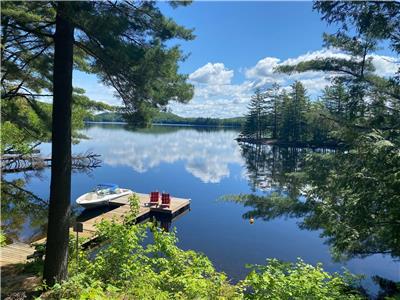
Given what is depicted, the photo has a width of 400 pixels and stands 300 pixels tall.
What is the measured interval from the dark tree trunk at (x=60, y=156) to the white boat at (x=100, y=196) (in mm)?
12170

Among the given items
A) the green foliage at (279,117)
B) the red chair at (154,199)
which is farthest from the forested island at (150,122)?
the green foliage at (279,117)

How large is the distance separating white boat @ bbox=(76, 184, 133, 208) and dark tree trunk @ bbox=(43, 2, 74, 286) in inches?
479

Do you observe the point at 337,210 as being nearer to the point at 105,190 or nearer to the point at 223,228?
the point at 223,228

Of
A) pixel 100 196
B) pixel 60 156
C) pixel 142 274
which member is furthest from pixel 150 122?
pixel 100 196

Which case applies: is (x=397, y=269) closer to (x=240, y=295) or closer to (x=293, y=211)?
(x=293, y=211)

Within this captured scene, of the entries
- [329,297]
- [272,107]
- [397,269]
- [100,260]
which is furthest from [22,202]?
[272,107]

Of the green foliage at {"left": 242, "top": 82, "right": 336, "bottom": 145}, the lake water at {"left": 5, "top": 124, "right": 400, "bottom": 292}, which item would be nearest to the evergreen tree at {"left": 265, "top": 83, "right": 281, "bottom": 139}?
the green foliage at {"left": 242, "top": 82, "right": 336, "bottom": 145}

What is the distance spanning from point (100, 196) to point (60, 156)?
13.3 meters

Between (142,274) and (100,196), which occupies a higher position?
(142,274)

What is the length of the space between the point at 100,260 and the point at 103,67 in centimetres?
359

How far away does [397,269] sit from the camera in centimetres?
1195

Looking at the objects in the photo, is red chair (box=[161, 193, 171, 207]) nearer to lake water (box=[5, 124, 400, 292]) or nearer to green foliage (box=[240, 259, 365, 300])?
lake water (box=[5, 124, 400, 292])

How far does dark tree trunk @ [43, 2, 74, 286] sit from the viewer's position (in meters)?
5.84

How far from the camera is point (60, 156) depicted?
5.88 meters
